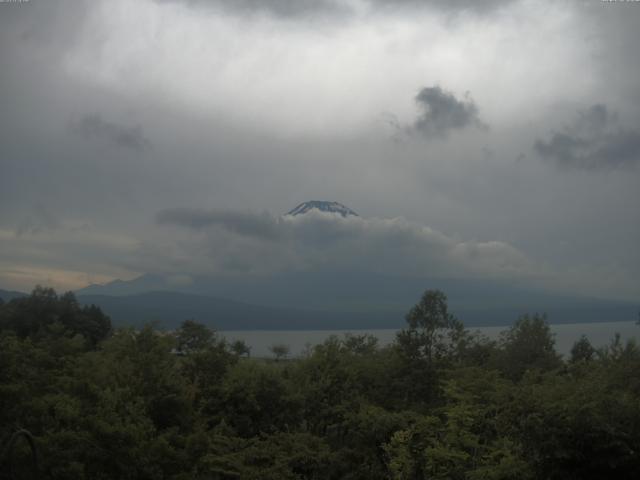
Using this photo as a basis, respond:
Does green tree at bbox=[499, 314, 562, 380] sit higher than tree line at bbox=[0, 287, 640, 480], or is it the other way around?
green tree at bbox=[499, 314, 562, 380]

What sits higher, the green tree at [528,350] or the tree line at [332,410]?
the green tree at [528,350]

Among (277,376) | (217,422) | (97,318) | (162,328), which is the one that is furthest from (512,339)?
(97,318)

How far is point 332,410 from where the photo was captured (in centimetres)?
3612

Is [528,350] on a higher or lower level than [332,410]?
higher

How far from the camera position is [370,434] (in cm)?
2908

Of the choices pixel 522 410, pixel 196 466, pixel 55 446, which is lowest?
pixel 196 466

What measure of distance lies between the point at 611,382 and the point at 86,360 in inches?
1172

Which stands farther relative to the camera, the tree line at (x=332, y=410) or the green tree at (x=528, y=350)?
the green tree at (x=528, y=350)

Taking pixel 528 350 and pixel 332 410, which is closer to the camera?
pixel 332 410

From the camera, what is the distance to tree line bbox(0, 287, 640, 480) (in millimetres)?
21281

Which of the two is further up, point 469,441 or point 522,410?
point 522,410

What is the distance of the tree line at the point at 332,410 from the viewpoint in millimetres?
21281

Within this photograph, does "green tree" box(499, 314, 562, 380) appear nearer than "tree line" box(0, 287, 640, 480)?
No

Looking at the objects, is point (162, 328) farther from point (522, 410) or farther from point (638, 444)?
point (638, 444)
